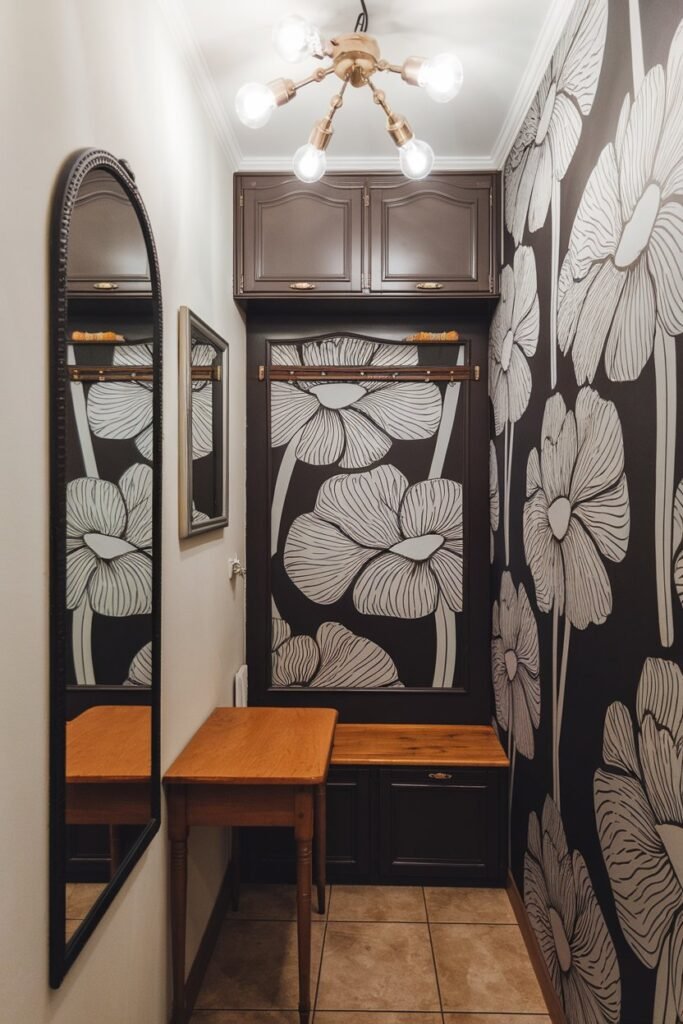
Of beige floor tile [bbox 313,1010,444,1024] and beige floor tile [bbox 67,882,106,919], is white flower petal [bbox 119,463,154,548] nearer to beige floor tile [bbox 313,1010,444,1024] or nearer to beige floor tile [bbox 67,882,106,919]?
beige floor tile [bbox 67,882,106,919]

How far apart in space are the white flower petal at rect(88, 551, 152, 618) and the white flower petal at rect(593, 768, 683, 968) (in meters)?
1.15

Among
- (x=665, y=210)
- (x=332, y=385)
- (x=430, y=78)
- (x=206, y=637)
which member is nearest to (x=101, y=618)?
(x=206, y=637)

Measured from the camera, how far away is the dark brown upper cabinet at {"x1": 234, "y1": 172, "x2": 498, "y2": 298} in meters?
3.03

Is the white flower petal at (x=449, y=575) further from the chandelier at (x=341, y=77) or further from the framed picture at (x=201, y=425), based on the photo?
the chandelier at (x=341, y=77)

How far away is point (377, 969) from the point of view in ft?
7.92

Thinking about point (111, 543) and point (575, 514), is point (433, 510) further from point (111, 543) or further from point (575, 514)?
point (111, 543)

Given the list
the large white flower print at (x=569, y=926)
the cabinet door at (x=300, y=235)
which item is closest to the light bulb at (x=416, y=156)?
the cabinet door at (x=300, y=235)

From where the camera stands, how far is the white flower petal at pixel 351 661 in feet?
10.9

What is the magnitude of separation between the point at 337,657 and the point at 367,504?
28.1 inches

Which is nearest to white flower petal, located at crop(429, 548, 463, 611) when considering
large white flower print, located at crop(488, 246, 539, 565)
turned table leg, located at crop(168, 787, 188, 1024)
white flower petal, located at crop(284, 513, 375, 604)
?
white flower petal, located at crop(284, 513, 375, 604)

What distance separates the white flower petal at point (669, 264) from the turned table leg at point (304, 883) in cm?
151

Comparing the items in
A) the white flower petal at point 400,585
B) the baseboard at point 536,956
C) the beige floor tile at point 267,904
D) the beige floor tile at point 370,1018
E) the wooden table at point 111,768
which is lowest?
the beige floor tile at point 267,904

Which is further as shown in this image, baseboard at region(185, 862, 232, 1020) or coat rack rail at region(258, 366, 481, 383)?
coat rack rail at region(258, 366, 481, 383)

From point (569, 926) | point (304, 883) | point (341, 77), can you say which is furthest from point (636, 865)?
point (341, 77)
